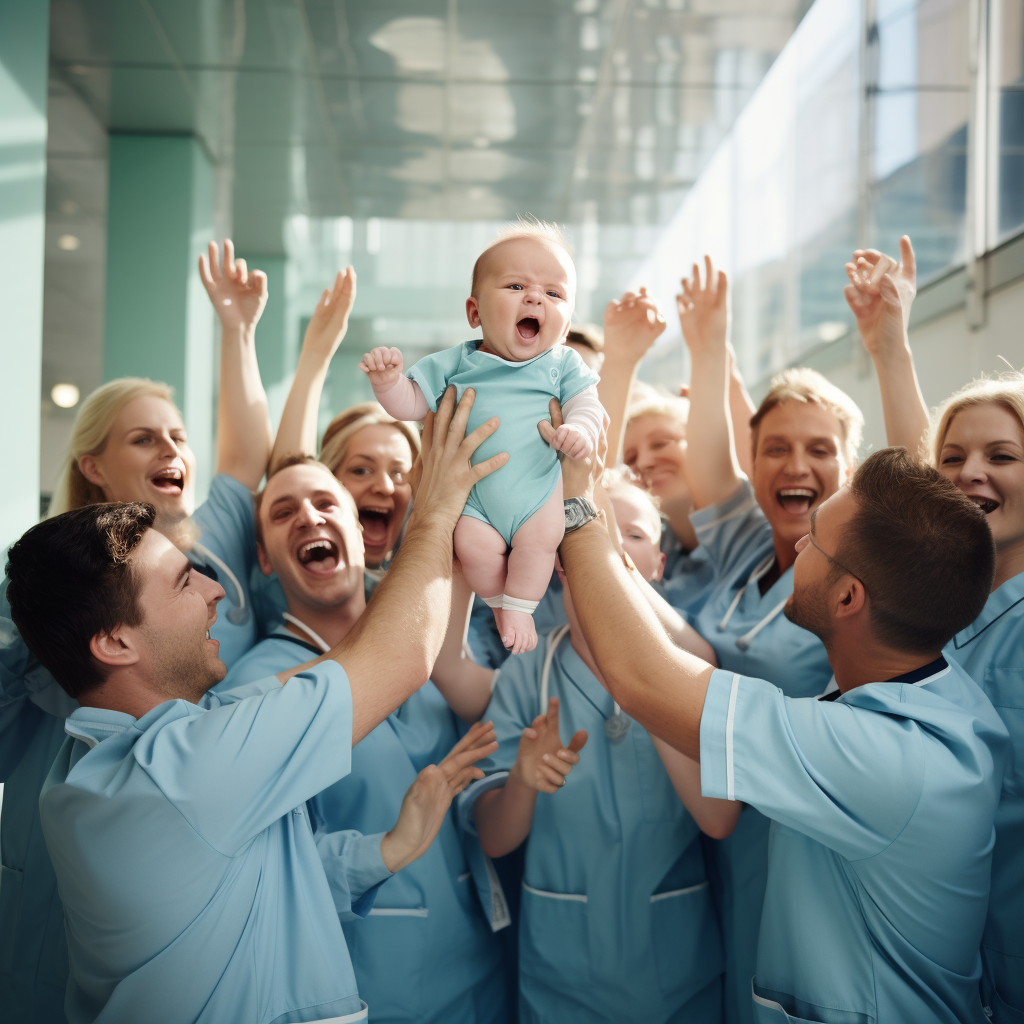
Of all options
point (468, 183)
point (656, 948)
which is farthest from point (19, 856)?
point (468, 183)

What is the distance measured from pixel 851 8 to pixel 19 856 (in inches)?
236

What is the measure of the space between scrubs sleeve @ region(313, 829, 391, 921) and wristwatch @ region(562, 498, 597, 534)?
0.65m

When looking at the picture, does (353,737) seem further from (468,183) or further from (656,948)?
(468,183)

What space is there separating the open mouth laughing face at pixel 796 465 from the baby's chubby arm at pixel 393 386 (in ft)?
3.29

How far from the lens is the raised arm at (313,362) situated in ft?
7.78

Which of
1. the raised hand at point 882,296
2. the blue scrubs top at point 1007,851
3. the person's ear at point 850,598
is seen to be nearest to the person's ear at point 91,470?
the person's ear at point 850,598

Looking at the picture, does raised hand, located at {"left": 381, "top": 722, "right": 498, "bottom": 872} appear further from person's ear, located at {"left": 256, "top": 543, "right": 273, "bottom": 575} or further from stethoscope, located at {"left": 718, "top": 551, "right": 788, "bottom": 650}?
person's ear, located at {"left": 256, "top": 543, "right": 273, "bottom": 575}

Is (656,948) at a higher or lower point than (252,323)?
lower

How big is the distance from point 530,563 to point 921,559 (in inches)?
25.3

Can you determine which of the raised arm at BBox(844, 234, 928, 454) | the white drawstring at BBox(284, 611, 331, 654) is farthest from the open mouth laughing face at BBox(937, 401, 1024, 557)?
the white drawstring at BBox(284, 611, 331, 654)

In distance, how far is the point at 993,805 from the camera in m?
1.33

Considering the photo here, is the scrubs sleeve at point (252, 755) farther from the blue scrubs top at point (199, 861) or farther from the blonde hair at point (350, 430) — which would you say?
the blonde hair at point (350, 430)

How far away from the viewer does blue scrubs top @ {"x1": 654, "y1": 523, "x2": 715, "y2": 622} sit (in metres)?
2.31

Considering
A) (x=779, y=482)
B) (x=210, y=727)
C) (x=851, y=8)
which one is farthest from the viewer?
(x=851, y=8)
